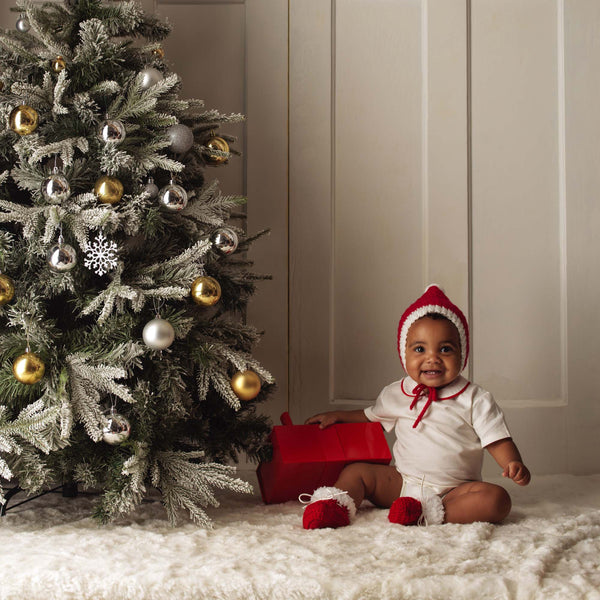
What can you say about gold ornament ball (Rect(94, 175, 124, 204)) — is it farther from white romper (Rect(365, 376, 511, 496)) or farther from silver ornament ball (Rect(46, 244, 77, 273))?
white romper (Rect(365, 376, 511, 496))

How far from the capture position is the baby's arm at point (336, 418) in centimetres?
158

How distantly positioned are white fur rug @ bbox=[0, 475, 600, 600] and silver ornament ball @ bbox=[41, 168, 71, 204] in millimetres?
645

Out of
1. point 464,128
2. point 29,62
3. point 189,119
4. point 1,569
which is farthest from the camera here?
point 464,128

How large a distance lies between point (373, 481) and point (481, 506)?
258mm

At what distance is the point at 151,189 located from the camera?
133 centimetres

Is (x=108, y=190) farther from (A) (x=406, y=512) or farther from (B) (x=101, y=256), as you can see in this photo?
(A) (x=406, y=512)

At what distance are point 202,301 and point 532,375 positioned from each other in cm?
108

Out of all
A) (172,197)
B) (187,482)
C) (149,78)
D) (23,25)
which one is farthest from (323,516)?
(23,25)

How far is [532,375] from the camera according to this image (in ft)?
6.23

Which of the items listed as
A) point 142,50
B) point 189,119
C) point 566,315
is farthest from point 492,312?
point 142,50

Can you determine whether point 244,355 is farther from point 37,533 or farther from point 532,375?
point 532,375

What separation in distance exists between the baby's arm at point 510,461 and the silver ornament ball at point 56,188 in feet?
3.42

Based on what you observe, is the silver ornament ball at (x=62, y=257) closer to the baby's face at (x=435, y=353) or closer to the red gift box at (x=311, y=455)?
the red gift box at (x=311, y=455)

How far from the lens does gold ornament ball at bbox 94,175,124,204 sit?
1282mm
